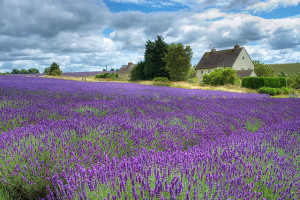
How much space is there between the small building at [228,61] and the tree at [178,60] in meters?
15.6

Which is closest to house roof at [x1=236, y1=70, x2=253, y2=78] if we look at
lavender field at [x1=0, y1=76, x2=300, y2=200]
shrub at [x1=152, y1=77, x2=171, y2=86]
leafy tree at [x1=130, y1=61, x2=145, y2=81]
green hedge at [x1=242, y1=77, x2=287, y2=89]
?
green hedge at [x1=242, y1=77, x2=287, y2=89]

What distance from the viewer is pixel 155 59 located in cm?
3067

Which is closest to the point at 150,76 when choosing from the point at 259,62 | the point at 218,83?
the point at 218,83

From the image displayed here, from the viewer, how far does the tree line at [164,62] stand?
27719mm

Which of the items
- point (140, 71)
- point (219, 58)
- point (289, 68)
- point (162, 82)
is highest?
point (289, 68)

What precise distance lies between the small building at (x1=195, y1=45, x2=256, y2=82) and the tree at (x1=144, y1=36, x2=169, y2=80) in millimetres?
16053

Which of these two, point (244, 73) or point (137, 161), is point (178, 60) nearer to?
point (244, 73)

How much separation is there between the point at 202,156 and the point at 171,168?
40cm

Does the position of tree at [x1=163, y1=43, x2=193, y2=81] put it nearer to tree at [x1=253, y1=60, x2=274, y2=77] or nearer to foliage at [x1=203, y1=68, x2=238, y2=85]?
foliage at [x1=203, y1=68, x2=238, y2=85]

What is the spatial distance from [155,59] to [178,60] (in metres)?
4.44

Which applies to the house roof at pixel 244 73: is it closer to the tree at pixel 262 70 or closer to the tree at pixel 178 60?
the tree at pixel 262 70

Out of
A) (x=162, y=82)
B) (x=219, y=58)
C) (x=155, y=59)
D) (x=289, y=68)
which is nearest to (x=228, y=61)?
(x=219, y=58)

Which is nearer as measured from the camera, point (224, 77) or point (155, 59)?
point (224, 77)

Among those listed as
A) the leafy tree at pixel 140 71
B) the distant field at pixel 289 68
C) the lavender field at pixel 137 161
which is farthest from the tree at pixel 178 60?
the distant field at pixel 289 68
